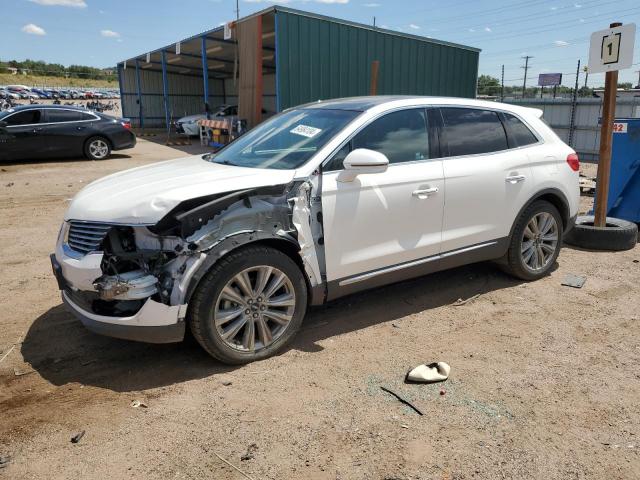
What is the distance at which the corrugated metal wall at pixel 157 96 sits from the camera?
31.1 meters

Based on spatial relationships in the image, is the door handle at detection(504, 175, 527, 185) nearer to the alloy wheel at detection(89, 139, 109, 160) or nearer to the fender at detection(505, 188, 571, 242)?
the fender at detection(505, 188, 571, 242)

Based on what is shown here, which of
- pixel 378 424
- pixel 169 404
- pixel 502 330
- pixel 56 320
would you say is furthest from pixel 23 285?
pixel 502 330

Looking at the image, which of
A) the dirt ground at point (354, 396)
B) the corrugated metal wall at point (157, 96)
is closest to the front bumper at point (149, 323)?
the dirt ground at point (354, 396)

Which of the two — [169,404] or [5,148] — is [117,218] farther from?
[5,148]

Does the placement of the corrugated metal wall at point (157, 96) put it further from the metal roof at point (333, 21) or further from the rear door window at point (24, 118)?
the rear door window at point (24, 118)

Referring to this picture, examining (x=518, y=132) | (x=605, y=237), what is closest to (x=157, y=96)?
(x=605, y=237)

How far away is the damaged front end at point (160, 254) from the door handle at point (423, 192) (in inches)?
41.0

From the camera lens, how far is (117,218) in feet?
10.4

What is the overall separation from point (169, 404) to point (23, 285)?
110 inches

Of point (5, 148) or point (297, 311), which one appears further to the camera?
point (5, 148)

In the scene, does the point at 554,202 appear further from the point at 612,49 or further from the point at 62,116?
the point at 62,116

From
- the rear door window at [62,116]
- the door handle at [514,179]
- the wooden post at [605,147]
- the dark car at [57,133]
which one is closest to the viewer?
the door handle at [514,179]

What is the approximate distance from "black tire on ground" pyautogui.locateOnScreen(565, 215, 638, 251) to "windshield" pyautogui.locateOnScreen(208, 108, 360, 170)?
381 cm

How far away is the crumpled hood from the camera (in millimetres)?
3129
